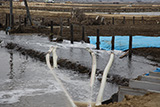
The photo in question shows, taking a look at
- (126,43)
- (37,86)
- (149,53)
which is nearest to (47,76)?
(37,86)

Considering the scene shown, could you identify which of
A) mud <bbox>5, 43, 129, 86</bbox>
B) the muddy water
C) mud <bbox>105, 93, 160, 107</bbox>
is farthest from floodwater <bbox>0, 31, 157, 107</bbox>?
Result: mud <bbox>105, 93, 160, 107</bbox>

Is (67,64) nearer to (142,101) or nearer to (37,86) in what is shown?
(37,86)

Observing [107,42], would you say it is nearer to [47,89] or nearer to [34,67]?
[34,67]

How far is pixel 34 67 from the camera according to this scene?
16219 millimetres

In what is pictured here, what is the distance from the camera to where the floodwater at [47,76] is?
36.8 feet

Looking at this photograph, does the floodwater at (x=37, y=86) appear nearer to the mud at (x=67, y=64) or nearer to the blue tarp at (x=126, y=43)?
the mud at (x=67, y=64)

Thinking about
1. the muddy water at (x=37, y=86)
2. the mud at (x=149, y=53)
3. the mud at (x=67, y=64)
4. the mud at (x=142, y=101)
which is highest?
the mud at (x=142, y=101)

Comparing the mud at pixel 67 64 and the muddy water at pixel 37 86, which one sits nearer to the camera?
the muddy water at pixel 37 86

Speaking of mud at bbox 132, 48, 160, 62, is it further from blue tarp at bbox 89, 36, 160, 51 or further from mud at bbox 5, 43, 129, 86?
mud at bbox 5, 43, 129, 86

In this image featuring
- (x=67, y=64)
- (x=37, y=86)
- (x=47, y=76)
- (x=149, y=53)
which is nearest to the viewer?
(x=37, y=86)

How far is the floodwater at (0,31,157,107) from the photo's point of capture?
441 inches

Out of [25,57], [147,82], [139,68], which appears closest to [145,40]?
[139,68]

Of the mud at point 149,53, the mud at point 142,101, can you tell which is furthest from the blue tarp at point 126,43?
the mud at point 142,101

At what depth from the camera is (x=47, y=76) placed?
14.2m
